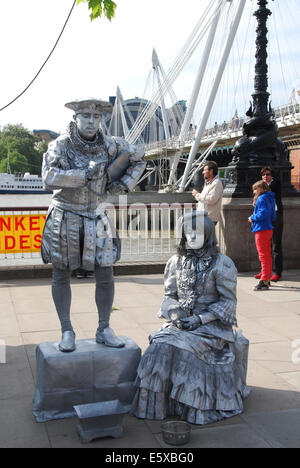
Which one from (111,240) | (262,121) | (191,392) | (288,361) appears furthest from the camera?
(262,121)

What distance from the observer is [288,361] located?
5.07 m

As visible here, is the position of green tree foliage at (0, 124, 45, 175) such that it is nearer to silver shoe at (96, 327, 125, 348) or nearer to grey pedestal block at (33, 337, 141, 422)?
silver shoe at (96, 327, 125, 348)

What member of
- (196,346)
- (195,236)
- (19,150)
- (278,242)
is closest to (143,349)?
(196,346)

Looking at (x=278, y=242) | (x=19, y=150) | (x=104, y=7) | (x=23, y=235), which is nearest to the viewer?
(x=104, y=7)

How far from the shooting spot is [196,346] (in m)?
3.82

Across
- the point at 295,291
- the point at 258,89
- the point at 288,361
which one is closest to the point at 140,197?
the point at 258,89

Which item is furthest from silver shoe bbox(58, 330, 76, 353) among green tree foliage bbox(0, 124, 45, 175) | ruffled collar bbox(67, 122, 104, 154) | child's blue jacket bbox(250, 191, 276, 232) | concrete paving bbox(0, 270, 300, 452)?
green tree foliage bbox(0, 124, 45, 175)

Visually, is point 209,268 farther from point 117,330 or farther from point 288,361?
point 117,330

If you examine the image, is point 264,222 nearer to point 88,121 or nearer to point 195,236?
point 195,236

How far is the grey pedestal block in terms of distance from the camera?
3.86m

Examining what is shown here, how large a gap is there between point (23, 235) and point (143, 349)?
4950 mm

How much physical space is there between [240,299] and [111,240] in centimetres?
406

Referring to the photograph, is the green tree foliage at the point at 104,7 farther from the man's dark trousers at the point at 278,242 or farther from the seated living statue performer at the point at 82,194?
the man's dark trousers at the point at 278,242

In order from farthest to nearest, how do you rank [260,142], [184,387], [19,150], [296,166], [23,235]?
[19,150] < [296,166] < [260,142] < [23,235] < [184,387]
